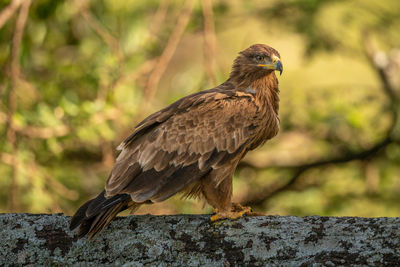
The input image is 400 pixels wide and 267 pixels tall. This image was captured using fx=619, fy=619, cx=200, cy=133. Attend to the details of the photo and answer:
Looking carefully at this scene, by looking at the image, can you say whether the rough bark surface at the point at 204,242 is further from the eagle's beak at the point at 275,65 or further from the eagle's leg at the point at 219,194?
the eagle's beak at the point at 275,65

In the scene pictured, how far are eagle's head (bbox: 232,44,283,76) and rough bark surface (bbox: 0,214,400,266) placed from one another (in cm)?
164

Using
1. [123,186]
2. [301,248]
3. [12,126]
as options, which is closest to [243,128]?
[123,186]

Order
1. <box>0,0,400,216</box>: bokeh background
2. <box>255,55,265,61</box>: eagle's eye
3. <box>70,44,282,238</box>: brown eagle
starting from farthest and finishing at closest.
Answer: <box>0,0,400,216</box>: bokeh background → <box>255,55,265,61</box>: eagle's eye → <box>70,44,282,238</box>: brown eagle

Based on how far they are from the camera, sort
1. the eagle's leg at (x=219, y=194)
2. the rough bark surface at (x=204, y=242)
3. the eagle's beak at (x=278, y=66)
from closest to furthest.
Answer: the rough bark surface at (x=204, y=242) < the eagle's leg at (x=219, y=194) < the eagle's beak at (x=278, y=66)

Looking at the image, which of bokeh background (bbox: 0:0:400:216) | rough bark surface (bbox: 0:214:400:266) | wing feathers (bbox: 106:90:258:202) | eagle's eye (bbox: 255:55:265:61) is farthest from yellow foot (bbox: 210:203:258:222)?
bokeh background (bbox: 0:0:400:216)

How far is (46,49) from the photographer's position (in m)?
8.20

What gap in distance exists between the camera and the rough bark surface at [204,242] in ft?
10.8

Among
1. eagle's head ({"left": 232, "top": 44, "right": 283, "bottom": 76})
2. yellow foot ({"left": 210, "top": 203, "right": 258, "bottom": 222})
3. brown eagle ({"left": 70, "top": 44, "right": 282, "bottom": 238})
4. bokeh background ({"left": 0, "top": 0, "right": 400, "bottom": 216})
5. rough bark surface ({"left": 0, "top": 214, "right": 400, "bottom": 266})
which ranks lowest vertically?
rough bark surface ({"left": 0, "top": 214, "right": 400, "bottom": 266})

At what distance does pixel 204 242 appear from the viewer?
3562 mm

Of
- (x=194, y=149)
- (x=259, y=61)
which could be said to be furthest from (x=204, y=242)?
(x=259, y=61)

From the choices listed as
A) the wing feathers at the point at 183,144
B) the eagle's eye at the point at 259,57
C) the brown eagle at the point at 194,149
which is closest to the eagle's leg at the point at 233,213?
the brown eagle at the point at 194,149

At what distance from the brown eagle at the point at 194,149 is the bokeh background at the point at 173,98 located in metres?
1.80

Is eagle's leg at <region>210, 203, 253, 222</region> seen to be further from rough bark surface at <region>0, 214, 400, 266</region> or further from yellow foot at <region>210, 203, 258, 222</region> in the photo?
rough bark surface at <region>0, 214, 400, 266</region>

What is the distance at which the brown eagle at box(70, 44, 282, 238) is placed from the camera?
162 inches
